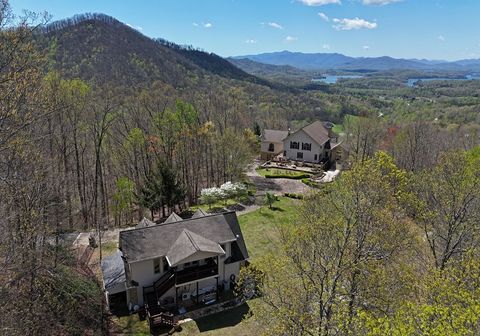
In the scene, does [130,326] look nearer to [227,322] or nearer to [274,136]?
[227,322]

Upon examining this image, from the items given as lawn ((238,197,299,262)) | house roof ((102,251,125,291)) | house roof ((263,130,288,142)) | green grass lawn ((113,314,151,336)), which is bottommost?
green grass lawn ((113,314,151,336))

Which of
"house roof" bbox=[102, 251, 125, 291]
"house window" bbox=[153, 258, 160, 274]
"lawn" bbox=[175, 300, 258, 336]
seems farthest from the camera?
"house window" bbox=[153, 258, 160, 274]

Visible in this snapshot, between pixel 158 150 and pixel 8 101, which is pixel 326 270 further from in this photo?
pixel 158 150

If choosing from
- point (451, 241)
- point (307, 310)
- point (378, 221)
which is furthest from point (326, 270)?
point (451, 241)

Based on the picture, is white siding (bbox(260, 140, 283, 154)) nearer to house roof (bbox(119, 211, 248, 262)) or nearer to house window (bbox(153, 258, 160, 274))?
house roof (bbox(119, 211, 248, 262))

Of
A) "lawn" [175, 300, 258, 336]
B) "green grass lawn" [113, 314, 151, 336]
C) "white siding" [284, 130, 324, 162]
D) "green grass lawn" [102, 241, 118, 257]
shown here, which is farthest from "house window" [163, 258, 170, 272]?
"white siding" [284, 130, 324, 162]

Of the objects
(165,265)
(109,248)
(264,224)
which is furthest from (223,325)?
(264,224)
